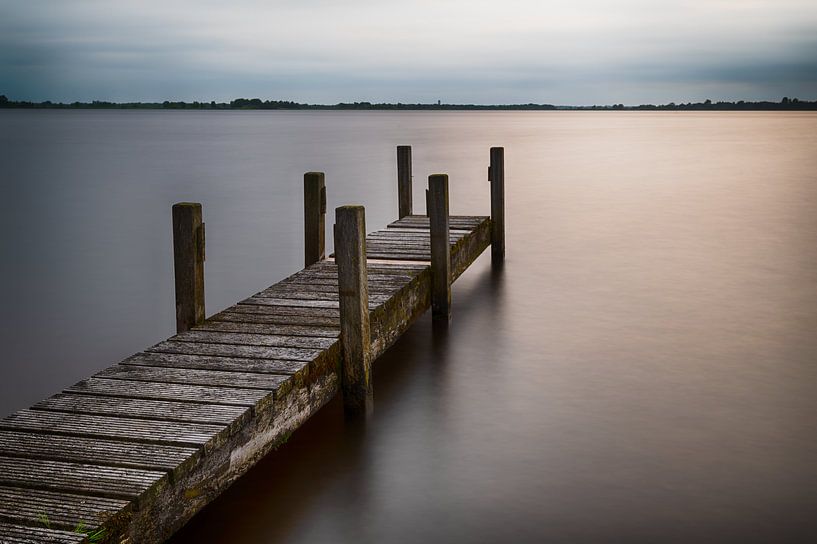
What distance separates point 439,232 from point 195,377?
3545 millimetres

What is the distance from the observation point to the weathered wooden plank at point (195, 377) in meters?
4.50

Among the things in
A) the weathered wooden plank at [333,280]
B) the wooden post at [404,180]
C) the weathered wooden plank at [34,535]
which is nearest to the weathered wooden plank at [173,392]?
the weathered wooden plank at [34,535]

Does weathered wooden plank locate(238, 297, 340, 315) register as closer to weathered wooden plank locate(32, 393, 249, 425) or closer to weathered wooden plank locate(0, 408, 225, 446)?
weathered wooden plank locate(32, 393, 249, 425)

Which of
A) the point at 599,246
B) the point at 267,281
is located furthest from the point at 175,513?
the point at 599,246

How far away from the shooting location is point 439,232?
7.73m

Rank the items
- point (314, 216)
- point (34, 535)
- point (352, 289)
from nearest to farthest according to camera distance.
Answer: point (34, 535) → point (352, 289) → point (314, 216)

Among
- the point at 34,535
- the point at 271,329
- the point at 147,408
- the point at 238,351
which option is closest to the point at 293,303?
the point at 271,329

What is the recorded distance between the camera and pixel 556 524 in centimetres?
438

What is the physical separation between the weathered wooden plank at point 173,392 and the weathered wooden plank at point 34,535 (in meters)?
1.31

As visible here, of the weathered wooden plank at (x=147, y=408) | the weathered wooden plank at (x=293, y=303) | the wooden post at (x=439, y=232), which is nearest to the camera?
the weathered wooden plank at (x=147, y=408)

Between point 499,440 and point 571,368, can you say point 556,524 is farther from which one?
point 571,368

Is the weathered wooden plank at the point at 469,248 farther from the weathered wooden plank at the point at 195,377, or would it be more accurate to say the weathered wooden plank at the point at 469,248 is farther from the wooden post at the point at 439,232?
the weathered wooden plank at the point at 195,377

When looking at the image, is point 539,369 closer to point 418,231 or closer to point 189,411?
point 418,231

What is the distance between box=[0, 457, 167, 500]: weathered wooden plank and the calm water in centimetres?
92
